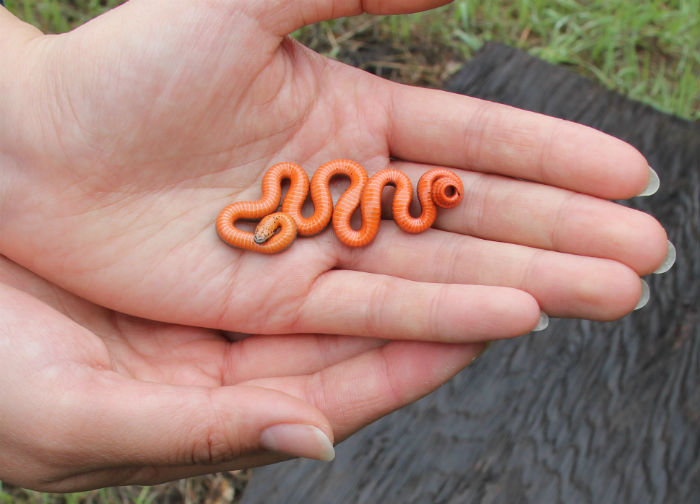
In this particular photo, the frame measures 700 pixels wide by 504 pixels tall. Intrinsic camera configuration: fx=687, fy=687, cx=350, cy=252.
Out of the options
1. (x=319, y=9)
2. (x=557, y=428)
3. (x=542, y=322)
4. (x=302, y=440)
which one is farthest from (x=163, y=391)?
(x=557, y=428)

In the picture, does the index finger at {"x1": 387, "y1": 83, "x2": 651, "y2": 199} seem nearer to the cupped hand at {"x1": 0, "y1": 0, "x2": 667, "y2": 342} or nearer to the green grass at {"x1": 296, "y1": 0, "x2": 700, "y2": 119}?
the cupped hand at {"x1": 0, "y1": 0, "x2": 667, "y2": 342}

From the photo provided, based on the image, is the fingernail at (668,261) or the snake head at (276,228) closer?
the fingernail at (668,261)

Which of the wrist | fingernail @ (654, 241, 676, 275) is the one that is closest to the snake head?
the wrist

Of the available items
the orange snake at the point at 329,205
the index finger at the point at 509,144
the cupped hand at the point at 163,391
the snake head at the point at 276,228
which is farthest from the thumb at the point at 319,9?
the cupped hand at the point at 163,391

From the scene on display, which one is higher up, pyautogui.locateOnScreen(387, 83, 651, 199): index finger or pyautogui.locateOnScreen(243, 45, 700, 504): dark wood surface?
pyautogui.locateOnScreen(387, 83, 651, 199): index finger

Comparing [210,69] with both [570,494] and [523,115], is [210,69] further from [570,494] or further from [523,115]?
[570,494]

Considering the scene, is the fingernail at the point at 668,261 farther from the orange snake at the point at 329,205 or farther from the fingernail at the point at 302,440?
the fingernail at the point at 302,440

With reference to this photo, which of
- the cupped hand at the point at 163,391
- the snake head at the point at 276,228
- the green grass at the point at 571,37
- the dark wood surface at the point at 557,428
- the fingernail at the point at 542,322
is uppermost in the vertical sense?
the green grass at the point at 571,37
